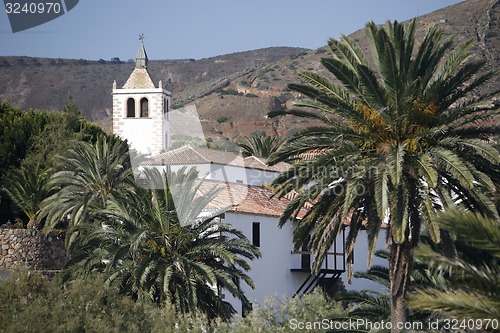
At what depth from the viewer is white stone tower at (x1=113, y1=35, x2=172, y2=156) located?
7619 centimetres

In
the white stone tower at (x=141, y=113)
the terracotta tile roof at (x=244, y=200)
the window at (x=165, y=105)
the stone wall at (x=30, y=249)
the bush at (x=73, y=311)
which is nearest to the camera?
the bush at (x=73, y=311)

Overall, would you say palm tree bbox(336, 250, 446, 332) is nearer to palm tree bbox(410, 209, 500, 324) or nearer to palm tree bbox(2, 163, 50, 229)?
palm tree bbox(410, 209, 500, 324)

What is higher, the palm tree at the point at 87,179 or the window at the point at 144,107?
the window at the point at 144,107

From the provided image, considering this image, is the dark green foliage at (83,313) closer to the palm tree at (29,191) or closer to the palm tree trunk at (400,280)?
the palm tree trunk at (400,280)

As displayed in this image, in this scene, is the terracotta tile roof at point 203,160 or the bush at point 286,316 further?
the terracotta tile roof at point 203,160

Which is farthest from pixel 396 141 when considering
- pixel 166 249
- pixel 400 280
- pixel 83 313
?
pixel 166 249

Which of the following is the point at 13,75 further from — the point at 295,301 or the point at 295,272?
the point at 295,301

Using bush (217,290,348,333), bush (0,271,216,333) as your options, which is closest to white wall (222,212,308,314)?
bush (217,290,348,333)

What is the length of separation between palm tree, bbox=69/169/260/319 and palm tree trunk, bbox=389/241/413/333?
656 cm

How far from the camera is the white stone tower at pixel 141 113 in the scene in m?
76.2

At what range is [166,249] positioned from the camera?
2641 cm

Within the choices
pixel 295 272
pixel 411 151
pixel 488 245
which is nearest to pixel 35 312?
pixel 411 151

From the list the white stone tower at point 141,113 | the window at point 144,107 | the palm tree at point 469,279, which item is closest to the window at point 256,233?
the palm tree at point 469,279

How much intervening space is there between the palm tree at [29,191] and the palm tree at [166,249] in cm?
1288
